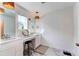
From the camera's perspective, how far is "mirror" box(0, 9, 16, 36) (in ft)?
7.17

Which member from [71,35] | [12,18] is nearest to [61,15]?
[71,35]

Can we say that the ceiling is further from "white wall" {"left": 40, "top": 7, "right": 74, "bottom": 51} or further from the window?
the window

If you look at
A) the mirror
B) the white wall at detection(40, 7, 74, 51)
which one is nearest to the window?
the mirror

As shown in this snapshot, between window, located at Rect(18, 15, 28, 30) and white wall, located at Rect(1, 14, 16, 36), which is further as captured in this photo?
window, located at Rect(18, 15, 28, 30)

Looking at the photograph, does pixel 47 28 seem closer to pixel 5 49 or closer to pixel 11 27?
pixel 11 27

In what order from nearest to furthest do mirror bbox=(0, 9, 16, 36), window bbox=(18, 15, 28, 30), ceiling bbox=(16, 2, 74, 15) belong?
ceiling bbox=(16, 2, 74, 15)
mirror bbox=(0, 9, 16, 36)
window bbox=(18, 15, 28, 30)

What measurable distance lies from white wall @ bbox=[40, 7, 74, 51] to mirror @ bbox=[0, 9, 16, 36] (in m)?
0.80

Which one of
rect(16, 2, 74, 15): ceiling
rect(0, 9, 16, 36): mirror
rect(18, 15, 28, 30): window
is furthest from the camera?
rect(18, 15, 28, 30): window

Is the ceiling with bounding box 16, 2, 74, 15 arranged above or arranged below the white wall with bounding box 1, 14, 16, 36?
above

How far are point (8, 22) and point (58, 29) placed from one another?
1.46 m

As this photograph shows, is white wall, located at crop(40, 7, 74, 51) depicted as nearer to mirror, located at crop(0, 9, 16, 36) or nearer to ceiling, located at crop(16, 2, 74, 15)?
ceiling, located at crop(16, 2, 74, 15)

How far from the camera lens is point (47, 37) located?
2.99 metres

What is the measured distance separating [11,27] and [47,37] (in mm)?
Answer: 1163

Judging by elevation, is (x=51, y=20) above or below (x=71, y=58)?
above
